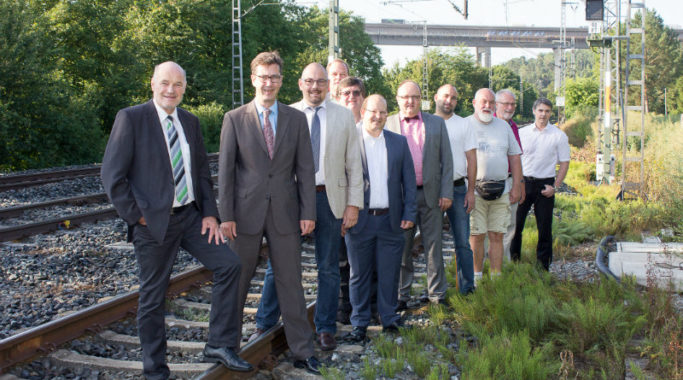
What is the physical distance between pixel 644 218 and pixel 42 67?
21046mm

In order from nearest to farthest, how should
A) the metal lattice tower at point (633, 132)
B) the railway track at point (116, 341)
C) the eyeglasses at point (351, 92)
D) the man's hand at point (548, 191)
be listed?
the railway track at point (116, 341)
the eyeglasses at point (351, 92)
the man's hand at point (548, 191)
the metal lattice tower at point (633, 132)

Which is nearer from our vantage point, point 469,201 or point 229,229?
point 229,229

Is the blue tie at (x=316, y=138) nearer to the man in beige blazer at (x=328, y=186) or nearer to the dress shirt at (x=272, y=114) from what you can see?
the man in beige blazer at (x=328, y=186)

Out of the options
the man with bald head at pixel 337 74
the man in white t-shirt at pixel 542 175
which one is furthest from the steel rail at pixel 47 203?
the man in white t-shirt at pixel 542 175

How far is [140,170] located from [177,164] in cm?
24

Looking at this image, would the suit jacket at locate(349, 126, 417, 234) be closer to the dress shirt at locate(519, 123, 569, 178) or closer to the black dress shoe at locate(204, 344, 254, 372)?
the black dress shoe at locate(204, 344, 254, 372)

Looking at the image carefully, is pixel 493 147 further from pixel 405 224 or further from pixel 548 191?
pixel 405 224

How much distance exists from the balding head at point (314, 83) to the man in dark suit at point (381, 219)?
55cm

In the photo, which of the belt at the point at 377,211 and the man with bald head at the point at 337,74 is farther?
the man with bald head at the point at 337,74

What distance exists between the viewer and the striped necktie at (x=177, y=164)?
174 inches

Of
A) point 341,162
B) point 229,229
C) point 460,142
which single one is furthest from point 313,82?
point 460,142

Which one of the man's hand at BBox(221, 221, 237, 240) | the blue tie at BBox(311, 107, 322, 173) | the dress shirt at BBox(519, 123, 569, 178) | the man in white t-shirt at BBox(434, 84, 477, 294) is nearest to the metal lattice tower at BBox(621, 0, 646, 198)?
the dress shirt at BBox(519, 123, 569, 178)

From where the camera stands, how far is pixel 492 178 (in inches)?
276

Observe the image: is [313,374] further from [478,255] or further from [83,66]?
[83,66]
